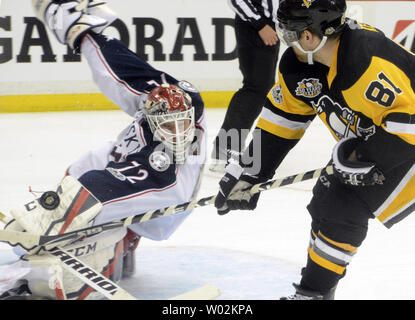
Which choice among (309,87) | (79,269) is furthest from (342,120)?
(79,269)

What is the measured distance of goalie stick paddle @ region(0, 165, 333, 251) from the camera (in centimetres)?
224

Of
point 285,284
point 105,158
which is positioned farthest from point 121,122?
point 285,284

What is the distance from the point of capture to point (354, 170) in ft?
6.39

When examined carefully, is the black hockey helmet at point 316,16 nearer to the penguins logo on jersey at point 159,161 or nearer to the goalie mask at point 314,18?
the goalie mask at point 314,18

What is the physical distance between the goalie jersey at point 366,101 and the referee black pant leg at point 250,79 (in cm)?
161

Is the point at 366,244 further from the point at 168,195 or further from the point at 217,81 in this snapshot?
the point at 217,81

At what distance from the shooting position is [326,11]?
1946mm

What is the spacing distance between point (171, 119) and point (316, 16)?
690 millimetres

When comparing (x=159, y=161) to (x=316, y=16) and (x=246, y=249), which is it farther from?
(x=316, y=16)

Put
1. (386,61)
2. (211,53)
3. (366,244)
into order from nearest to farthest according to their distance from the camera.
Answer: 1. (386,61)
2. (366,244)
3. (211,53)

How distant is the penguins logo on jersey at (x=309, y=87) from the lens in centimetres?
209

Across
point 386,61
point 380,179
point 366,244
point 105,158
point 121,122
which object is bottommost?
point 121,122

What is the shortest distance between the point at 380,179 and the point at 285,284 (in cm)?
69

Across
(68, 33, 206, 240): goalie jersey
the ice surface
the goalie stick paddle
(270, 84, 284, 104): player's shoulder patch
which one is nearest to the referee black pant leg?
the ice surface
